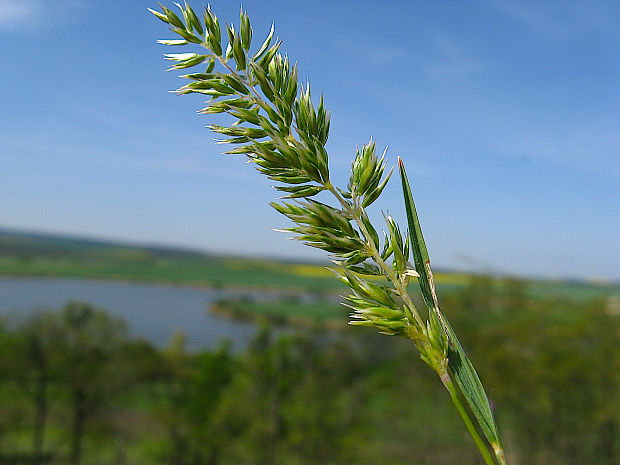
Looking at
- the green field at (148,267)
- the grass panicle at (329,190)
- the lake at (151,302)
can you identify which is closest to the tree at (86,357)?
the lake at (151,302)

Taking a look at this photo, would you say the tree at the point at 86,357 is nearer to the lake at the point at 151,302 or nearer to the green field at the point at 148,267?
the lake at the point at 151,302

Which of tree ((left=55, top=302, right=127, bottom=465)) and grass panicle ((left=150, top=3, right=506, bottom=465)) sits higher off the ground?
grass panicle ((left=150, top=3, right=506, bottom=465))

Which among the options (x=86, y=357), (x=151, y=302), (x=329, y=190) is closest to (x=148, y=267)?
(x=151, y=302)

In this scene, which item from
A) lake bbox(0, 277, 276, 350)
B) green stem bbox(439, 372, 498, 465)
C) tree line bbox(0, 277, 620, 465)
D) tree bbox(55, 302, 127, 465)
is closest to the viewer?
green stem bbox(439, 372, 498, 465)

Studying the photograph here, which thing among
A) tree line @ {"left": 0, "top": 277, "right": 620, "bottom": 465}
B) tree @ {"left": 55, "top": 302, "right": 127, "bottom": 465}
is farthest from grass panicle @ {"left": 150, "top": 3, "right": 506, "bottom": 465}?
tree @ {"left": 55, "top": 302, "right": 127, "bottom": 465}

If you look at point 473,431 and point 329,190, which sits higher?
point 329,190

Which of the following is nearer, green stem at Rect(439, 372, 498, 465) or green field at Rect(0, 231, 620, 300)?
green stem at Rect(439, 372, 498, 465)

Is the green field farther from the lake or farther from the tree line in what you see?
the tree line

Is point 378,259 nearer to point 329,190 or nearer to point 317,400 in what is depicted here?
point 329,190

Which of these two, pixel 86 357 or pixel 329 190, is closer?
pixel 329 190
